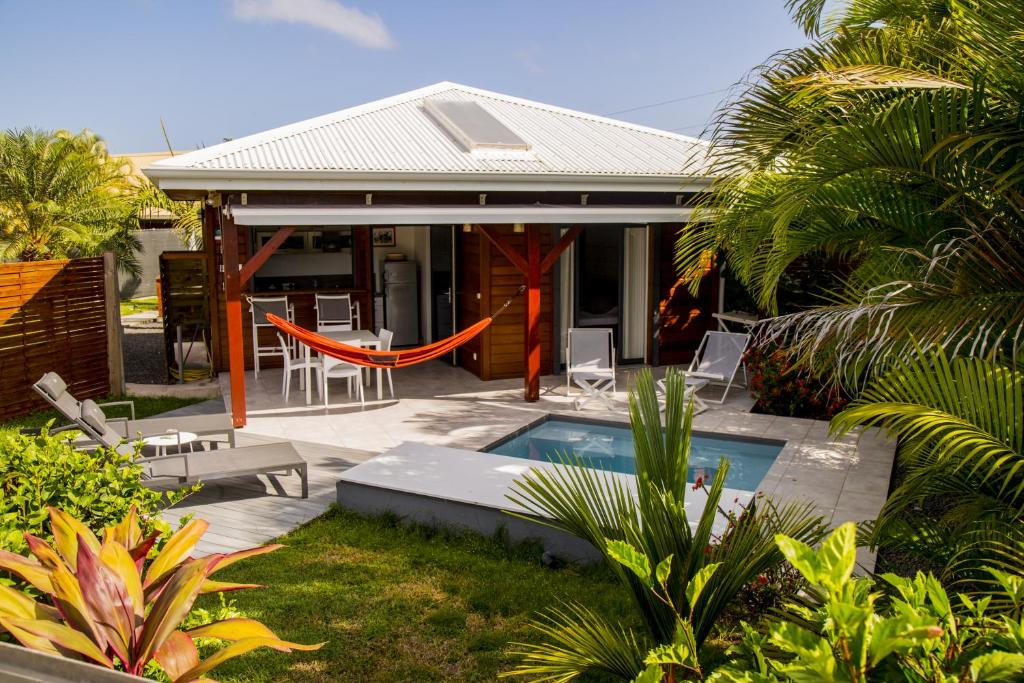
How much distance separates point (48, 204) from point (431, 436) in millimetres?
9486

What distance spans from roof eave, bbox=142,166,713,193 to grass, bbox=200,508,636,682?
3595 millimetres

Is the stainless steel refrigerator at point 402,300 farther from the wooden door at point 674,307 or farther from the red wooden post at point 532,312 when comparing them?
the wooden door at point 674,307


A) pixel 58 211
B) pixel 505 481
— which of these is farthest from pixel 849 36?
pixel 58 211

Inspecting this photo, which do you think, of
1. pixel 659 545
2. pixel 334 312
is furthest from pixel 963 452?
pixel 334 312

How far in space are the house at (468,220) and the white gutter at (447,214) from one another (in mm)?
16

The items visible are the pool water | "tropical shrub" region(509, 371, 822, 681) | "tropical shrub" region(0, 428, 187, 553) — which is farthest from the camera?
the pool water

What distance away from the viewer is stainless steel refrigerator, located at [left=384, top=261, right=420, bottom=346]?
39.9 feet

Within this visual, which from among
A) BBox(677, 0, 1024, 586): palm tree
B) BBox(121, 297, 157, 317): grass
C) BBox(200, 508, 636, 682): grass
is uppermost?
BBox(677, 0, 1024, 586): palm tree

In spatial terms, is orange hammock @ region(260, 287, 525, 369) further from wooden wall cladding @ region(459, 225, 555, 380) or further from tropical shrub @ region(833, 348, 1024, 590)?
tropical shrub @ region(833, 348, 1024, 590)

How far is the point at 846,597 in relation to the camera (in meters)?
1.56

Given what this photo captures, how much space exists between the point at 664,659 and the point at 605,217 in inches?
A: 293

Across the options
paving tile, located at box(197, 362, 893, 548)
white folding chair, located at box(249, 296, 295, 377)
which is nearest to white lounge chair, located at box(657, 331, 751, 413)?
paving tile, located at box(197, 362, 893, 548)

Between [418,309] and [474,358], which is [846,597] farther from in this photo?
[418,309]

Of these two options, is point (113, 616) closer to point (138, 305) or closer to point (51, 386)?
point (51, 386)
